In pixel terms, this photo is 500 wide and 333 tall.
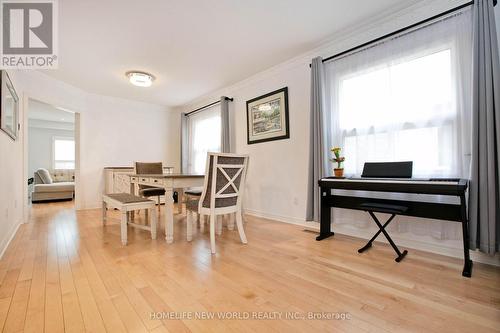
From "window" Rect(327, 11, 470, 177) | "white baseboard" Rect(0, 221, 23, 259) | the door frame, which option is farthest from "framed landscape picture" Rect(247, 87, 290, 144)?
the door frame

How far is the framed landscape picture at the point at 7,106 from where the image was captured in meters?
2.29

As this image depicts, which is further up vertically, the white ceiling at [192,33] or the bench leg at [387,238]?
the white ceiling at [192,33]

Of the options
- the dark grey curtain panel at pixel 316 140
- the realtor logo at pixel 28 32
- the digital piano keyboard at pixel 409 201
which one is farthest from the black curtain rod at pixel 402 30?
the realtor logo at pixel 28 32

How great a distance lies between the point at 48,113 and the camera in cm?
677

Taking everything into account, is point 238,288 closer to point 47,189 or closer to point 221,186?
point 221,186

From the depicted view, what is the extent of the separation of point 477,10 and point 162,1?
271cm

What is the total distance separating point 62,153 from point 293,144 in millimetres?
8545

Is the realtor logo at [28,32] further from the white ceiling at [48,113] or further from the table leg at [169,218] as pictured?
the white ceiling at [48,113]

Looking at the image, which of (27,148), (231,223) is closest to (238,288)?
(231,223)

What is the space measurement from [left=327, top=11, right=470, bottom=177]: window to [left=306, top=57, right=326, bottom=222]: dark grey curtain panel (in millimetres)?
179

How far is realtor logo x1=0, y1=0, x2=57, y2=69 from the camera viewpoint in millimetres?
2289

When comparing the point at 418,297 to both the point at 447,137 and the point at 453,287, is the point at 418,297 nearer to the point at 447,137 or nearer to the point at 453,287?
the point at 453,287

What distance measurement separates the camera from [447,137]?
84.7 inches

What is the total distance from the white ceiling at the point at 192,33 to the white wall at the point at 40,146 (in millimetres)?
5147
